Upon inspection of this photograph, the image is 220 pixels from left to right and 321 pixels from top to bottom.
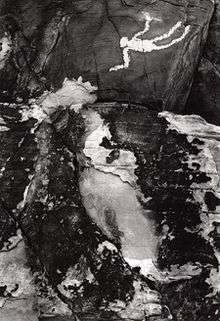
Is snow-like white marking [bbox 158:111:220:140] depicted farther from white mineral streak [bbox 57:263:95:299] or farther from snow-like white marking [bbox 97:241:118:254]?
white mineral streak [bbox 57:263:95:299]

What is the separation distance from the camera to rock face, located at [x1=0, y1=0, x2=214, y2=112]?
93.5 inches

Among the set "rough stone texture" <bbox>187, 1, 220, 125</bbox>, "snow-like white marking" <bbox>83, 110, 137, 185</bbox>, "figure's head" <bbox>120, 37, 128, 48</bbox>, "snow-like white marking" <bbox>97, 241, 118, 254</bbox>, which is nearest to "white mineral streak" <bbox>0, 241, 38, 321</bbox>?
"snow-like white marking" <bbox>97, 241, 118, 254</bbox>

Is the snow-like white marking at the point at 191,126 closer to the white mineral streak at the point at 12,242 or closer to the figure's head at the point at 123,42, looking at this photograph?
the figure's head at the point at 123,42

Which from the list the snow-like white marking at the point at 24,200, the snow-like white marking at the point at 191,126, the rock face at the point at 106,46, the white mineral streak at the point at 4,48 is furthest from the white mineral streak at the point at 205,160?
the white mineral streak at the point at 4,48

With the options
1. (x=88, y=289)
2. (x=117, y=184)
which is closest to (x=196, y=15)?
(x=117, y=184)

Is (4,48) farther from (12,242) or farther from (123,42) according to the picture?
(12,242)

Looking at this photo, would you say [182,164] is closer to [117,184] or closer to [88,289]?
[117,184]

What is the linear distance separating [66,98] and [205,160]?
735 mm

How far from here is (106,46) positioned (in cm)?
237

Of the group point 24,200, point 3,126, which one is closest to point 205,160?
point 24,200

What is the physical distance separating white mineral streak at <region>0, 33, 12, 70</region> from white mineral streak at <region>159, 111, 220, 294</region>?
0.84m

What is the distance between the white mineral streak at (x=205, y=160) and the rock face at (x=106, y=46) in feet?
0.63

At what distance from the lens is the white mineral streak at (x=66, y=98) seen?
7.72 feet

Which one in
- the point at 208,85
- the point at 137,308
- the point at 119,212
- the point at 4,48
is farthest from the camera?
the point at 208,85
